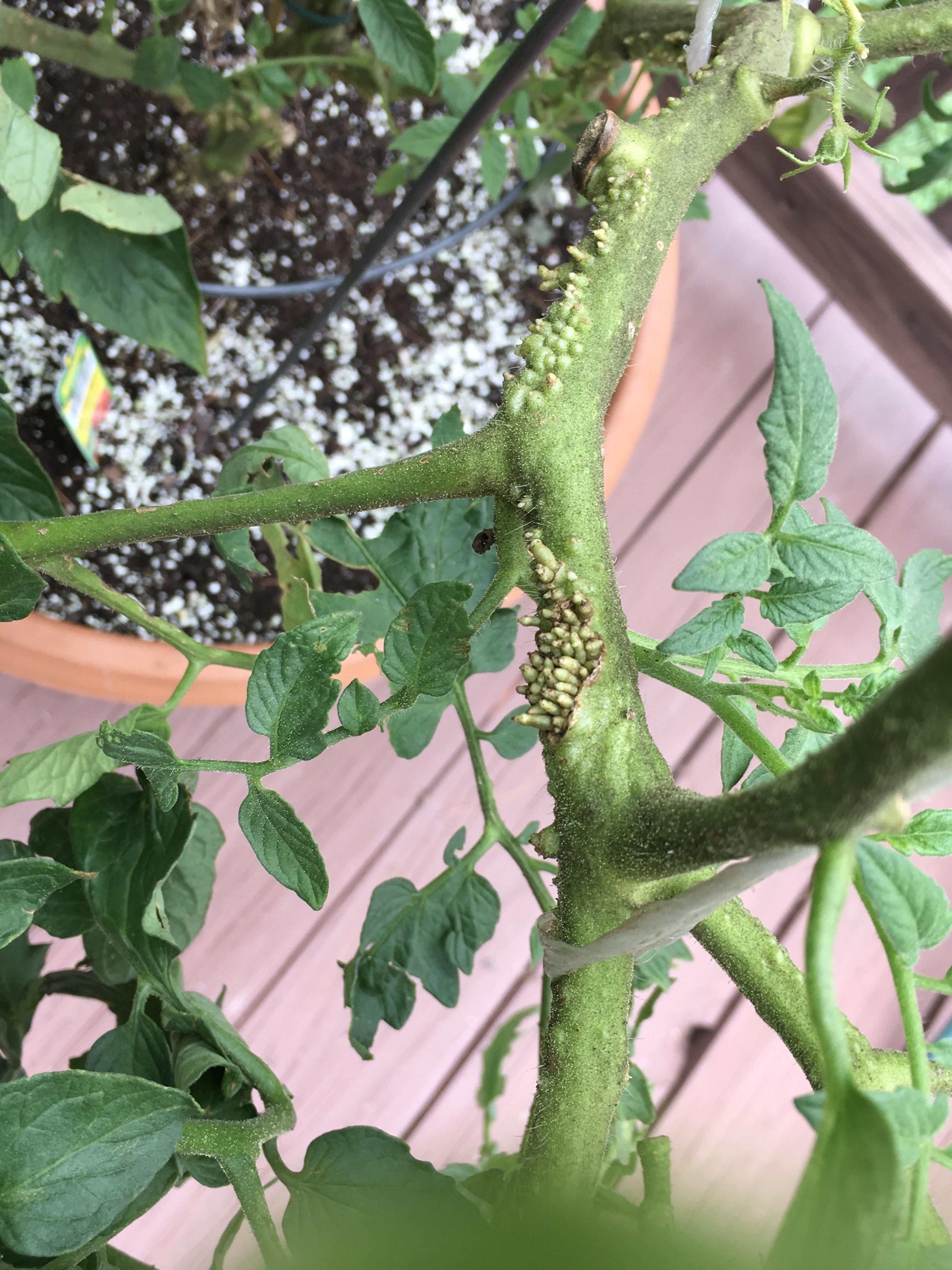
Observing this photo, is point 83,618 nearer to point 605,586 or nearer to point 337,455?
point 337,455

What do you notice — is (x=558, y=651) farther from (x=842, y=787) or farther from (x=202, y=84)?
(x=202, y=84)

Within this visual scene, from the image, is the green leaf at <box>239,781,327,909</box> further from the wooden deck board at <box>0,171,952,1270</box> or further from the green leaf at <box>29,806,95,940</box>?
the wooden deck board at <box>0,171,952,1270</box>

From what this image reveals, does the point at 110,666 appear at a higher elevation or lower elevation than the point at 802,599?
higher

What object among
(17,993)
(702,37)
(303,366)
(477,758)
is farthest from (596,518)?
(303,366)

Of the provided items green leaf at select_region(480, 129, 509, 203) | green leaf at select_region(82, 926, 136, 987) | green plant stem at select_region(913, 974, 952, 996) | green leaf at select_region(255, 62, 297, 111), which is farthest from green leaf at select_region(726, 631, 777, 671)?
green leaf at select_region(255, 62, 297, 111)

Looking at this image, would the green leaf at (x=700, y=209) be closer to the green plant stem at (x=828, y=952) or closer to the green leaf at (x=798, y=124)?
the green leaf at (x=798, y=124)

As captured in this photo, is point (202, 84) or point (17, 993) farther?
point (202, 84)
